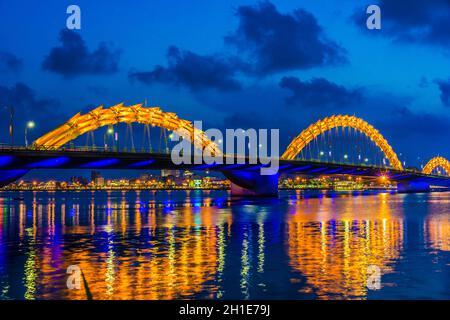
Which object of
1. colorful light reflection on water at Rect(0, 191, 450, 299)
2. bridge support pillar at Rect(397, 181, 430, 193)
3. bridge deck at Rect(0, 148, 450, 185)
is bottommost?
bridge support pillar at Rect(397, 181, 430, 193)

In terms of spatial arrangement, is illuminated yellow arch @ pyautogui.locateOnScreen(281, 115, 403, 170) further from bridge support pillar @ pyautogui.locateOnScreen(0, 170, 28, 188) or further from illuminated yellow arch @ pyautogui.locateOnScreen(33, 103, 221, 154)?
bridge support pillar @ pyautogui.locateOnScreen(0, 170, 28, 188)

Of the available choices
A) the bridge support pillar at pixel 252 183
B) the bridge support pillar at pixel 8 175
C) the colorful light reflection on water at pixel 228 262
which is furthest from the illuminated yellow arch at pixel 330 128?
the colorful light reflection on water at pixel 228 262

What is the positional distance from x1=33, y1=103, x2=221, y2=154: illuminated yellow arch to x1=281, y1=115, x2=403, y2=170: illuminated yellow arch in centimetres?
3343

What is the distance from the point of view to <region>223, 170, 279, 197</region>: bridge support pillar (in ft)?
351

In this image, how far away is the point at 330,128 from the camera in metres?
151

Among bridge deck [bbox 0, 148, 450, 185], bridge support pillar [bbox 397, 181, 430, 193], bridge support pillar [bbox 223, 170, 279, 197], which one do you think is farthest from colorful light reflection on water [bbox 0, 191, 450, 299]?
bridge support pillar [bbox 397, 181, 430, 193]

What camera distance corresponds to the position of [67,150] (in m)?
69.2

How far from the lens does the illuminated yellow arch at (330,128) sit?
140 metres

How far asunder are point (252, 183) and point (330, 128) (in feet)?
158

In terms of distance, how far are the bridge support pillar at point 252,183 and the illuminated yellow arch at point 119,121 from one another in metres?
5.16

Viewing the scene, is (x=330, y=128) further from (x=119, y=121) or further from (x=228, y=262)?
(x=228, y=262)

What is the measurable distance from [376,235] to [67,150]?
133ft

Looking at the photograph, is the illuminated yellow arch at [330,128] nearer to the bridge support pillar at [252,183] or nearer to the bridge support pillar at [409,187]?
the bridge support pillar at [409,187]
